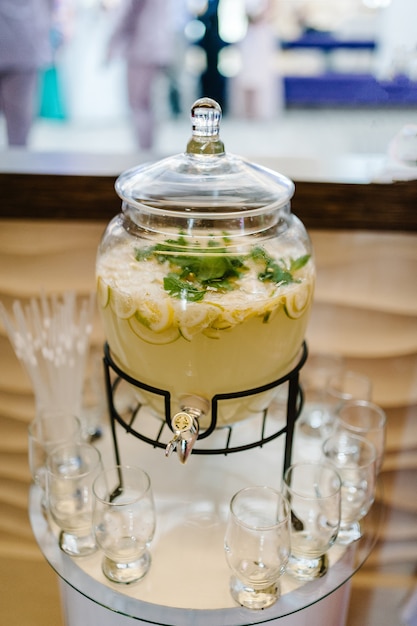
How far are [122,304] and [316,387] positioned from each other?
0.73m

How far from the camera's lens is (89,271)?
5.06 ft

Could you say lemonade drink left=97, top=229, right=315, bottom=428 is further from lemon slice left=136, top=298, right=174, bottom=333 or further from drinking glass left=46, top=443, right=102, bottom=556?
drinking glass left=46, top=443, right=102, bottom=556

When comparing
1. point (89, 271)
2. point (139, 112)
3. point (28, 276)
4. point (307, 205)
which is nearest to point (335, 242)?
point (307, 205)

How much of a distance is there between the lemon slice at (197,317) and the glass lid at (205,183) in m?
0.14

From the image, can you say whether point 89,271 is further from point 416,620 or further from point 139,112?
point 139,112

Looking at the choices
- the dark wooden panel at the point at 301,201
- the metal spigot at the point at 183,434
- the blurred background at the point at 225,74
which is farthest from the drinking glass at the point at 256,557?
the blurred background at the point at 225,74

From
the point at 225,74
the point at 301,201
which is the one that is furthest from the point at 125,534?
the point at 225,74

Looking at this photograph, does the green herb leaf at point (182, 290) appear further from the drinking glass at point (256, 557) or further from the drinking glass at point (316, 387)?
the drinking glass at point (316, 387)

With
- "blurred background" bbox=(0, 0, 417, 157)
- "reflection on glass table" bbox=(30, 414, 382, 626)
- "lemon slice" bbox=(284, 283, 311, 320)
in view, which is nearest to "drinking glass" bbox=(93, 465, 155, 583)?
"reflection on glass table" bbox=(30, 414, 382, 626)

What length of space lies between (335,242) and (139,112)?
173cm

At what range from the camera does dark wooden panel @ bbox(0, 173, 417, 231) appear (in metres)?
1.33

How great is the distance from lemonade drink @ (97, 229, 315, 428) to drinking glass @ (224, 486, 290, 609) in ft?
0.60

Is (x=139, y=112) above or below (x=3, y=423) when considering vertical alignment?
above

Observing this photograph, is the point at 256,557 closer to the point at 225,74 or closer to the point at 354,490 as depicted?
the point at 354,490
